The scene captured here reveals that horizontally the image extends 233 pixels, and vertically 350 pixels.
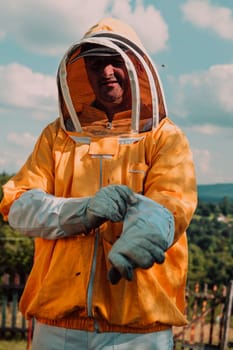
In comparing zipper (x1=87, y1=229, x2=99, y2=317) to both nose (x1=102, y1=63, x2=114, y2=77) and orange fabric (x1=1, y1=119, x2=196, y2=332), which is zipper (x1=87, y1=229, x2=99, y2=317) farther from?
nose (x1=102, y1=63, x2=114, y2=77)

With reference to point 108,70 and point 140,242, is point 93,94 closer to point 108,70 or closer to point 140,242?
point 108,70

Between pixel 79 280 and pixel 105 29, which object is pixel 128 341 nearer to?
pixel 79 280

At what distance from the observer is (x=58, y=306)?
106 inches

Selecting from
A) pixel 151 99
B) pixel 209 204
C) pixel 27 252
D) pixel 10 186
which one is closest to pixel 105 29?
pixel 151 99

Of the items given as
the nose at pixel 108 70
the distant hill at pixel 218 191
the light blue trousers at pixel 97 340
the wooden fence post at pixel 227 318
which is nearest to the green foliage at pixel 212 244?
the distant hill at pixel 218 191

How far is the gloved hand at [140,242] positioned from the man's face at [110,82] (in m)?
0.70

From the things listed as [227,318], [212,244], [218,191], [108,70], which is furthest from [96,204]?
[218,191]

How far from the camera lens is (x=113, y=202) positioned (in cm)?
246

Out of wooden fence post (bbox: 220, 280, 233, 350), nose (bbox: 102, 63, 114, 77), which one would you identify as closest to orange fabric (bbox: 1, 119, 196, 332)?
nose (bbox: 102, 63, 114, 77)

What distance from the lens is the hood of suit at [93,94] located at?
293 cm

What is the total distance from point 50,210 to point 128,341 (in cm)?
65

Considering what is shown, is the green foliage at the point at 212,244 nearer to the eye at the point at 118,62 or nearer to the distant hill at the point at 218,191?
the distant hill at the point at 218,191

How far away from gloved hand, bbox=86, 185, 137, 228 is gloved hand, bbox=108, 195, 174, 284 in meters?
0.04

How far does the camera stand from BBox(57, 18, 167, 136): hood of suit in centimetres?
293
